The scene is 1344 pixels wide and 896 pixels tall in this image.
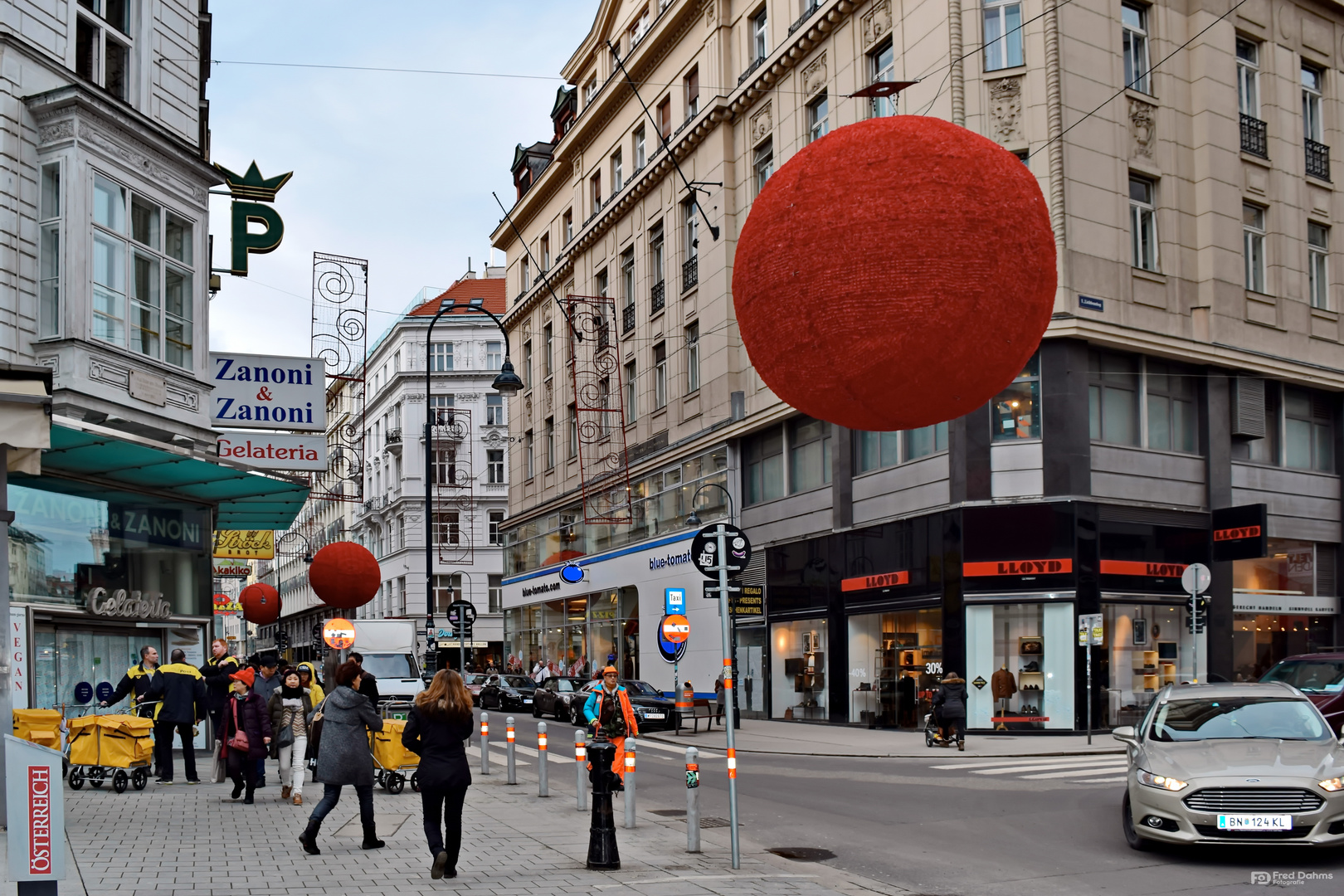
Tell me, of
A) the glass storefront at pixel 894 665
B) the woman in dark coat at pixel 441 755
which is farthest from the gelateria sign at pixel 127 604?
the glass storefront at pixel 894 665

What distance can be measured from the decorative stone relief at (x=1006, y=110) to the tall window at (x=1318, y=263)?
10.4 m

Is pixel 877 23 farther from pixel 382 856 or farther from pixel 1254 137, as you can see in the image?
pixel 382 856

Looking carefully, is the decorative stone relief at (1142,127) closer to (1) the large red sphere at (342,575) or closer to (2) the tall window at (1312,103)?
(2) the tall window at (1312,103)

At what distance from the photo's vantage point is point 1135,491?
97.4 feet

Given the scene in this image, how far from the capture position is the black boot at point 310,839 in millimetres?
11594

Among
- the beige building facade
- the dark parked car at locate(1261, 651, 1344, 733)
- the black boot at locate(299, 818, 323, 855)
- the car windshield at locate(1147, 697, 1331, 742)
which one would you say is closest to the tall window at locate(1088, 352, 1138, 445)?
the beige building facade

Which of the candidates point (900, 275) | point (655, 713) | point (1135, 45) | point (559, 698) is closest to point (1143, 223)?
point (1135, 45)

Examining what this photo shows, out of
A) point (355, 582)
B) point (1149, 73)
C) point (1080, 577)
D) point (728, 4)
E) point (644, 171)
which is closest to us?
point (355, 582)

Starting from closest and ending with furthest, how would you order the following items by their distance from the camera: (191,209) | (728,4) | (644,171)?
1. (191,209)
2. (728,4)
3. (644,171)

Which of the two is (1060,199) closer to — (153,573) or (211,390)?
(211,390)

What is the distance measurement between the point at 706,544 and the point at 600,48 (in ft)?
141

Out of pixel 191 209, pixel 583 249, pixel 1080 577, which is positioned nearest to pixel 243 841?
pixel 191 209

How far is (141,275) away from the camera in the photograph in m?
19.7

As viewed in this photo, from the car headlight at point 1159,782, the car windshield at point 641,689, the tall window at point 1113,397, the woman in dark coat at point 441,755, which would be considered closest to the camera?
the woman in dark coat at point 441,755
